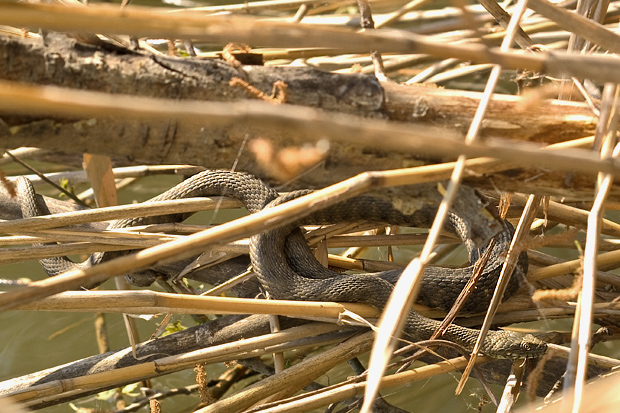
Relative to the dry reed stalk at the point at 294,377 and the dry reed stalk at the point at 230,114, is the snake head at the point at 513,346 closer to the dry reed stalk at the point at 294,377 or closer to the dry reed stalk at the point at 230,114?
the dry reed stalk at the point at 294,377

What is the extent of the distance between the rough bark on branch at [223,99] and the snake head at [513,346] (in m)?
1.21

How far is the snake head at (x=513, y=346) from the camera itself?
276 centimetres

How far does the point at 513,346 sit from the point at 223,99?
188 cm

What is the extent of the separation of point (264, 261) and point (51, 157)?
2245 millimetres

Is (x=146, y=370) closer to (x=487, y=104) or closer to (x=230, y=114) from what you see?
(x=487, y=104)

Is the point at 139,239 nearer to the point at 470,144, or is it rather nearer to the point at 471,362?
the point at 471,362

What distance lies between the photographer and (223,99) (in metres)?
1.57

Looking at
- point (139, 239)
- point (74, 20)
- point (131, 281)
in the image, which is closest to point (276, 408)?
point (139, 239)

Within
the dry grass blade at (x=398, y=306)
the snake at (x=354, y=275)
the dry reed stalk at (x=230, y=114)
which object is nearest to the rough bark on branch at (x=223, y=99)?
the dry grass blade at (x=398, y=306)

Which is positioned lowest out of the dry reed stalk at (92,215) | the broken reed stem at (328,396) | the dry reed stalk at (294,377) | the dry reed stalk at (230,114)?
the dry reed stalk at (294,377)

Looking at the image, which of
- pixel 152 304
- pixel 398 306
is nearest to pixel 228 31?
pixel 398 306

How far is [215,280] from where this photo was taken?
131 inches

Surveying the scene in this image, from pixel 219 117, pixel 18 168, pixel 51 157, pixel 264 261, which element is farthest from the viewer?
pixel 18 168

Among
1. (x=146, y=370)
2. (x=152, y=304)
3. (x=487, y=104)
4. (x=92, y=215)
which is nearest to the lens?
(x=487, y=104)
